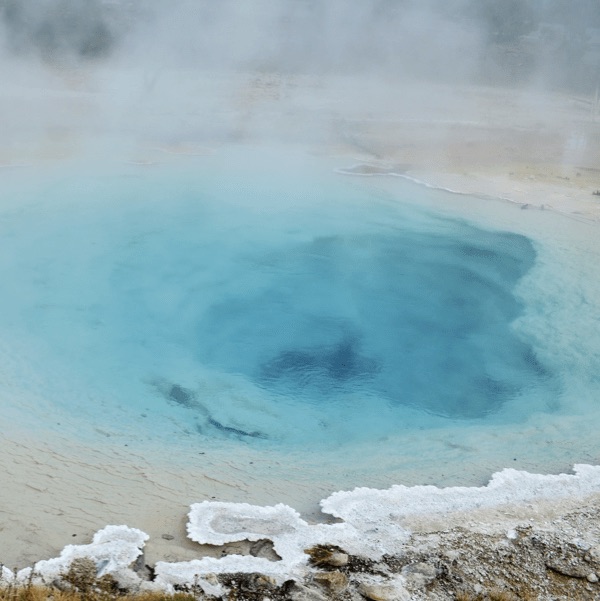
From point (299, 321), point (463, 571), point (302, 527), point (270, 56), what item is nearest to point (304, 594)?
point (302, 527)

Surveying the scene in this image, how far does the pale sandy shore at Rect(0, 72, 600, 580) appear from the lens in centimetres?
327

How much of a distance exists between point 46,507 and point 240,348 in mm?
2157

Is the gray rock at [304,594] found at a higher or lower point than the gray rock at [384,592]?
lower

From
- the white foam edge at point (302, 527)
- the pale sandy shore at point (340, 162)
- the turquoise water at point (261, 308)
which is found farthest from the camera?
the turquoise water at point (261, 308)

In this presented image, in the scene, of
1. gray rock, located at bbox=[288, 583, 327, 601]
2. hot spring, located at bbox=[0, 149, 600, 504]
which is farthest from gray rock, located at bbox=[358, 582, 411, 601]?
hot spring, located at bbox=[0, 149, 600, 504]

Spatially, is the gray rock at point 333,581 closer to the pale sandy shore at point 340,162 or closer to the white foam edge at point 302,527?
the white foam edge at point 302,527

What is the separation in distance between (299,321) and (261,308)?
1.24 feet

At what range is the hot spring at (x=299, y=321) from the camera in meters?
4.20

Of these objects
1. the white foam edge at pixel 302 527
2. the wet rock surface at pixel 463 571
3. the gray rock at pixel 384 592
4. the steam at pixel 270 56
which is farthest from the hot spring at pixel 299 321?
the steam at pixel 270 56

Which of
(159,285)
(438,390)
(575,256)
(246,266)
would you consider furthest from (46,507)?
(575,256)

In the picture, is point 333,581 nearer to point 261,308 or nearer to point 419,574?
point 419,574

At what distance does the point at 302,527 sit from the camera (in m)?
3.30

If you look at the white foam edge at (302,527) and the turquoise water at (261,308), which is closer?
the white foam edge at (302,527)

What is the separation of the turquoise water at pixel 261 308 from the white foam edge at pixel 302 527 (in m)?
0.68
